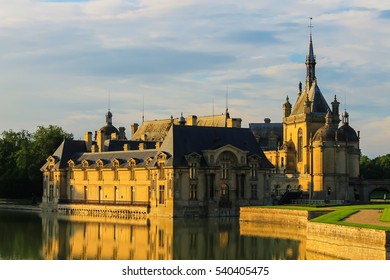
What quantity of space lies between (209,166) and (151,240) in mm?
29490

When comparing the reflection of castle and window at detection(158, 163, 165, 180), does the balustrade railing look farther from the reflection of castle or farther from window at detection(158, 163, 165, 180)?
the reflection of castle

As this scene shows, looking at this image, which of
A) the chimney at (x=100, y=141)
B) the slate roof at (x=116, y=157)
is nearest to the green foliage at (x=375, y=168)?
the chimney at (x=100, y=141)

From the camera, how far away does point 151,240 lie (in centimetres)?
5812

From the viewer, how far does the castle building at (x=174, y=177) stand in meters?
85.4

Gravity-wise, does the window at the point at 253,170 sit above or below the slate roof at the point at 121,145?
below

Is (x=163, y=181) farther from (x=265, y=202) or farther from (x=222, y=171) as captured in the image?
(x=265, y=202)

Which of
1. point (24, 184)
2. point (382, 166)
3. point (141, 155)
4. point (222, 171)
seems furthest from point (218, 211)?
point (382, 166)

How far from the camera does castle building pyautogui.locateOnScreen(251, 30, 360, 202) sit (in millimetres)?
106688

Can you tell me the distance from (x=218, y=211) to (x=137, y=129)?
50998mm

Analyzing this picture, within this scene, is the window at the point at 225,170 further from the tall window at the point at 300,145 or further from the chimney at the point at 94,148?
the tall window at the point at 300,145

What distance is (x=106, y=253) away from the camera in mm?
50094

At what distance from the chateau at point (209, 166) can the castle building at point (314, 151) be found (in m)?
0.13

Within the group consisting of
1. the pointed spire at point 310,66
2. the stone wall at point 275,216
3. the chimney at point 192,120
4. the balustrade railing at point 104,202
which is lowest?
the stone wall at point 275,216

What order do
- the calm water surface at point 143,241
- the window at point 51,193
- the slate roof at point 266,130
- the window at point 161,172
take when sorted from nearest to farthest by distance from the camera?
the calm water surface at point 143,241 < the window at point 161,172 < the window at point 51,193 < the slate roof at point 266,130
